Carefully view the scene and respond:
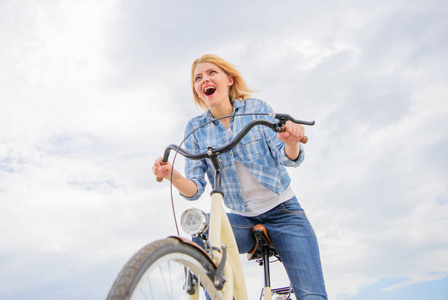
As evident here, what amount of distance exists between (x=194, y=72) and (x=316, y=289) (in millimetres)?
2044

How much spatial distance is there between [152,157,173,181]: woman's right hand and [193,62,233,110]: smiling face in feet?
2.96

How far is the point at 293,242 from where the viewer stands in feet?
10.0

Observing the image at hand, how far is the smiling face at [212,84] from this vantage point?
11.2 feet

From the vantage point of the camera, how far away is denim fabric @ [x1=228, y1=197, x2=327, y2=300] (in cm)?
301

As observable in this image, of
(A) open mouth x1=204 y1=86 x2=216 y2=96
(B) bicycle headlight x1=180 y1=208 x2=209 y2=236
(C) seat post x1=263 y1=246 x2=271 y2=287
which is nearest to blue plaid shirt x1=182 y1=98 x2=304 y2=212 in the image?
(A) open mouth x1=204 y1=86 x2=216 y2=96

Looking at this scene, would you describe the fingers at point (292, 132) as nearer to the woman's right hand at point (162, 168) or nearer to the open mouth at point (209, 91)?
the woman's right hand at point (162, 168)

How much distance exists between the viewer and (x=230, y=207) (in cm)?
329

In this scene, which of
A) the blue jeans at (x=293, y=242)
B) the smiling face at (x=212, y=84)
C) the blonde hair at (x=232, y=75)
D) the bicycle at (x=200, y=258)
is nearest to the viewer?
the bicycle at (x=200, y=258)

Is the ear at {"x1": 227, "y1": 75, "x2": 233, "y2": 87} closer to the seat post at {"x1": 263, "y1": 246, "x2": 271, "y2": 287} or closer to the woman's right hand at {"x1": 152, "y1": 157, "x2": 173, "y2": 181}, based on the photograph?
the woman's right hand at {"x1": 152, "y1": 157, "x2": 173, "y2": 181}

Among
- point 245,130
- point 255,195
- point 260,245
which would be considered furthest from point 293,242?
point 245,130

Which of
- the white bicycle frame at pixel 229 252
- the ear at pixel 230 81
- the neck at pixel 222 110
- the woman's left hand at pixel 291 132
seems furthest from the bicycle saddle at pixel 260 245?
the ear at pixel 230 81

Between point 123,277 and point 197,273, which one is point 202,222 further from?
point 123,277

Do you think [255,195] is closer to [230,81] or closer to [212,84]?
[212,84]

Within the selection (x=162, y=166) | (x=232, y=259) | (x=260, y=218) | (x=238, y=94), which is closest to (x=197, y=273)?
(x=232, y=259)
